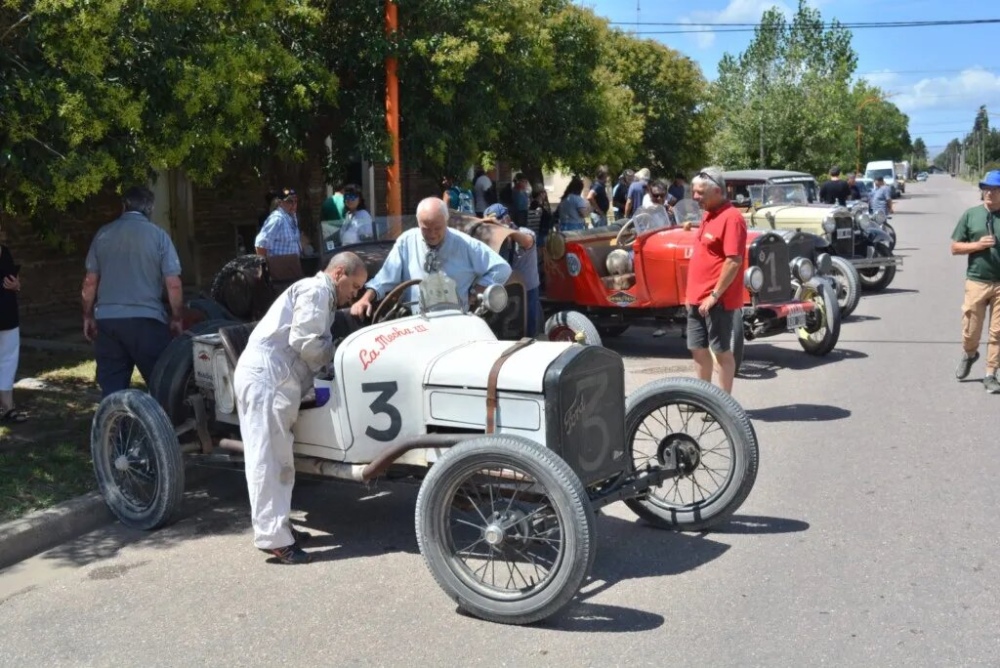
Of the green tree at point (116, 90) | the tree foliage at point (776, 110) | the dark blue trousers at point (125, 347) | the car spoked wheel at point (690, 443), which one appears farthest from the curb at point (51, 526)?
the tree foliage at point (776, 110)

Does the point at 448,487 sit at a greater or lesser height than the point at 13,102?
lesser

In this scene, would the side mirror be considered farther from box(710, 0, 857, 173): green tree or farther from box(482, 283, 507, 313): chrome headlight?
box(710, 0, 857, 173): green tree

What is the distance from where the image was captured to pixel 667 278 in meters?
11.4

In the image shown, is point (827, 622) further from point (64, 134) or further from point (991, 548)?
point (64, 134)

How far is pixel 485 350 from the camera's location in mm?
5570

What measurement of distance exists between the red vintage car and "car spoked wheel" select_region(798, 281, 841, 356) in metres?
0.01

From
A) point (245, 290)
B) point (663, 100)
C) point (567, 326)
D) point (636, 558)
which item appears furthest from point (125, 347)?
point (663, 100)

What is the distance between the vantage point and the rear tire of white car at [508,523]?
15.5ft

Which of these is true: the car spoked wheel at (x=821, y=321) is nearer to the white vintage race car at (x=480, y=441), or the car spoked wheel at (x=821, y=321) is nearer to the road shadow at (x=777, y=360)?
the road shadow at (x=777, y=360)

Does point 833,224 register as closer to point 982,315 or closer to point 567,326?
point 982,315

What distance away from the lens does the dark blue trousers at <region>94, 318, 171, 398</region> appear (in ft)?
23.8

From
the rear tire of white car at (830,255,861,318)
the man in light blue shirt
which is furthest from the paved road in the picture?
the rear tire of white car at (830,255,861,318)

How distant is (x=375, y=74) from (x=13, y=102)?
6.67m

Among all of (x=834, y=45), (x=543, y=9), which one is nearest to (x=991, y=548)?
(x=543, y=9)
